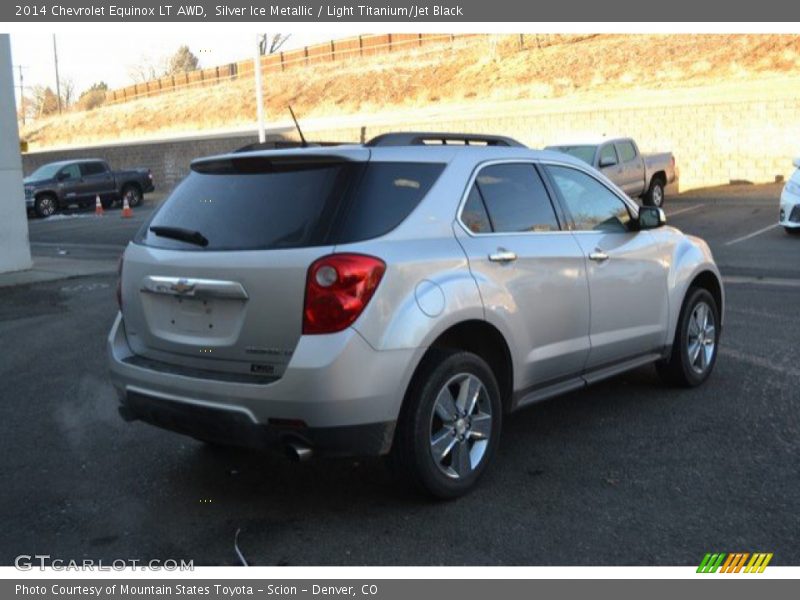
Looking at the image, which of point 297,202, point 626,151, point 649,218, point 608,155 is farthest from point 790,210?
point 297,202

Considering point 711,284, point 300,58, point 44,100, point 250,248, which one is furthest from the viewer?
point 44,100

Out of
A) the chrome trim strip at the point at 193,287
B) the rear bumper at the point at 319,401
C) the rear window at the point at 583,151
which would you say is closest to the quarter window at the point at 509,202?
the rear bumper at the point at 319,401

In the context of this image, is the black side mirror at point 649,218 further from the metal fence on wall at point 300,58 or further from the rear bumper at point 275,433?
the metal fence on wall at point 300,58

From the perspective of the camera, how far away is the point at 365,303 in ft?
13.3

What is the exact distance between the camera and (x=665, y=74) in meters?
35.8

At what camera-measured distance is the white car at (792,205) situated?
15.6 m

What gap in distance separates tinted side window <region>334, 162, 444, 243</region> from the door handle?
1.65ft

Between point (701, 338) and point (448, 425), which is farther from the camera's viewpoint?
point (701, 338)

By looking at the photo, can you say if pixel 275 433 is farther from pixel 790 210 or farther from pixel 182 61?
pixel 182 61

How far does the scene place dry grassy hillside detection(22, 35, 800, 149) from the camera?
3453cm

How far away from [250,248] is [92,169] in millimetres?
29589

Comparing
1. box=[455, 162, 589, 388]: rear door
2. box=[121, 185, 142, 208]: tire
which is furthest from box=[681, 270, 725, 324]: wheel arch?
box=[121, 185, 142, 208]: tire

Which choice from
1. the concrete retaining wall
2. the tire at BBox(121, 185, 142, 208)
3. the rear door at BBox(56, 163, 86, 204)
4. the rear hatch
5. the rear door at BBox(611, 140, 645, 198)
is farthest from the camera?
the tire at BBox(121, 185, 142, 208)

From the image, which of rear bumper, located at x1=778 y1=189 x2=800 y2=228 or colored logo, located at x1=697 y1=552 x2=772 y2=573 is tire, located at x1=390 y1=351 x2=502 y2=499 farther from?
rear bumper, located at x1=778 y1=189 x2=800 y2=228
